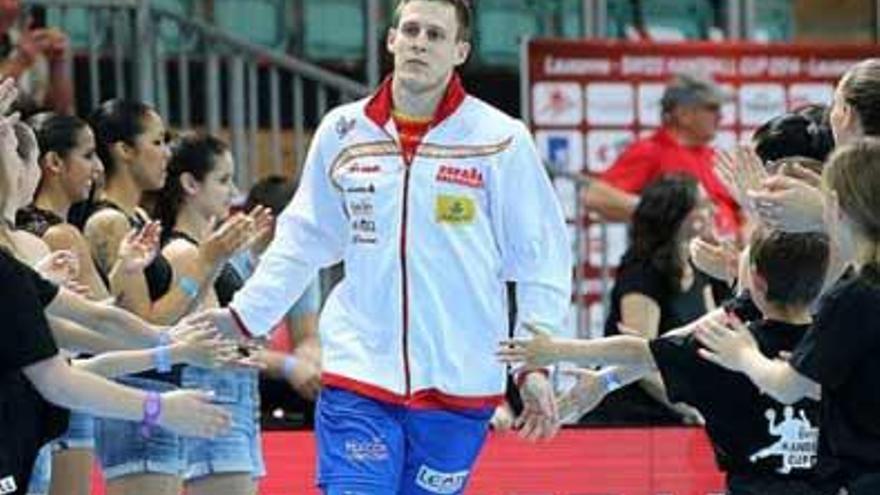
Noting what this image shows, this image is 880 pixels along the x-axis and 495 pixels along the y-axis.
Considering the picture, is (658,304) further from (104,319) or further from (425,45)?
(104,319)

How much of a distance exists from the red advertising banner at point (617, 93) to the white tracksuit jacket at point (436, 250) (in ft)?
17.8

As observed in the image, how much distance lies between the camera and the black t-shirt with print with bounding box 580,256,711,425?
35.0 ft

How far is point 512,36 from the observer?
14.5 m

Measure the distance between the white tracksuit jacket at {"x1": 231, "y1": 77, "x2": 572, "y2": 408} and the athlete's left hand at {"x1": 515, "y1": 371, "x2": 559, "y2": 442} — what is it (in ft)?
0.51

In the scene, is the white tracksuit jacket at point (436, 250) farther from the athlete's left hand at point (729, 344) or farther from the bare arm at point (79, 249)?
the athlete's left hand at point (729, 344)

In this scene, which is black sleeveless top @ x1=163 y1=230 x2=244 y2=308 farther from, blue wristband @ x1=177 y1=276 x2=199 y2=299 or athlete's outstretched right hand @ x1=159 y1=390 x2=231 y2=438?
athlete's outstretched right hand @ x1=159 y1=390 x2=231 y2=438

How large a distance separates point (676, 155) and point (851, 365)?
6.49 meters

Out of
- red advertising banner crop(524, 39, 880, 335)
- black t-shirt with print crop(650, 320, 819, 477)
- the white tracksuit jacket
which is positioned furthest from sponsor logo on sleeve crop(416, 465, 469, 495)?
red advertising banner crop(524, 39, 880, 335)

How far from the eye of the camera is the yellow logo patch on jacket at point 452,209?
7551 millimetres

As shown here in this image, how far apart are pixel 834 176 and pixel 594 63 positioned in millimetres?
7376

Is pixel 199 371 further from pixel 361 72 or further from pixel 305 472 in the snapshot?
pixel 361 72

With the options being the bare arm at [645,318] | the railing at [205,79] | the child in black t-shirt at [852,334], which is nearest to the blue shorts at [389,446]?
the child in black t-shirt at [852,334]

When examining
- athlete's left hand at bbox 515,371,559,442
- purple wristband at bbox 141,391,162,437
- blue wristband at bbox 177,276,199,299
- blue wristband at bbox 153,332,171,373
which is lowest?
athlete's left hand at bbox 515,371,559,442

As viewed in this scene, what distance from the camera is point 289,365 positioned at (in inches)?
380
